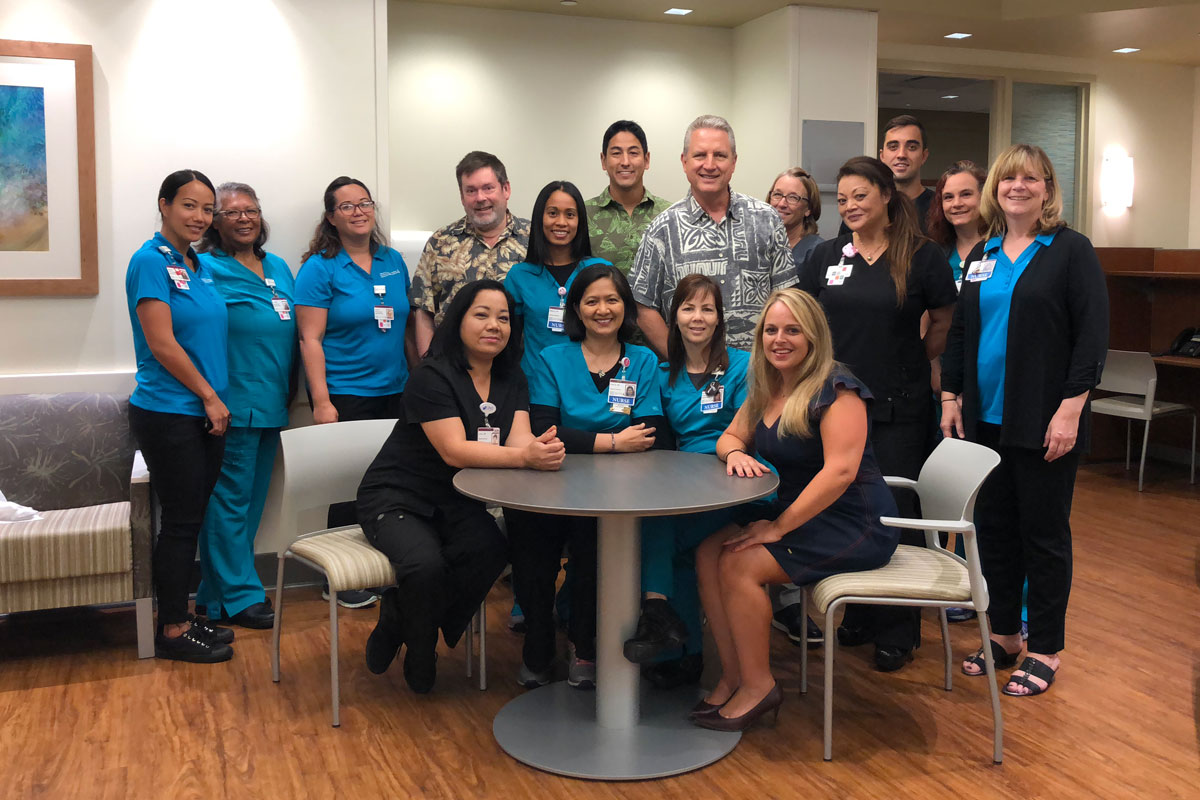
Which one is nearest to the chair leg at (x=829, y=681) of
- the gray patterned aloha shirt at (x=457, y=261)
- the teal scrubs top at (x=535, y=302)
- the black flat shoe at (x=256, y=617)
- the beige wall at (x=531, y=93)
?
the teal scrubs top at (x=535, y=302)

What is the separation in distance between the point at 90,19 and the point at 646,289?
2.48 meters

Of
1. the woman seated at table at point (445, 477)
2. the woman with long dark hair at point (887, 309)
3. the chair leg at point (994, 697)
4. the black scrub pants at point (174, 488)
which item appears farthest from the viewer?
the black scrub pants at point (174, 488)

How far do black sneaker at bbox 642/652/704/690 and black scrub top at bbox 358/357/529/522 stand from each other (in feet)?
2.61

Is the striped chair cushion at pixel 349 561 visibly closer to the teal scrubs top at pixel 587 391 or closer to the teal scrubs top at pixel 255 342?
the teal scrubs top at pixel 587 391

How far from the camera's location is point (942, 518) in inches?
124

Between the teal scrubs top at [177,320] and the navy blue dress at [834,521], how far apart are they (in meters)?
2.05

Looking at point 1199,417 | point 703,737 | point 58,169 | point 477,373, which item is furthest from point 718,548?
point 1199,417

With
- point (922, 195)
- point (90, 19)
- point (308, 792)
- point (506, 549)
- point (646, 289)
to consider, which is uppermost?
point (90, 19)

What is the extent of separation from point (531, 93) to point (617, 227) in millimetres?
2468

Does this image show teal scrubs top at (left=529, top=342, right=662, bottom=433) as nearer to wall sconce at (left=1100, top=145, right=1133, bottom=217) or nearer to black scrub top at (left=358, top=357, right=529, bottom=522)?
black scrub top at (left=358, top=357, right=529, bottom=522)

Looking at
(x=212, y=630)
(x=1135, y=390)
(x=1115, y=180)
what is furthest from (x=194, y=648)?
(x=1115, y=180)

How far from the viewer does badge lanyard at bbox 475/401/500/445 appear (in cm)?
329

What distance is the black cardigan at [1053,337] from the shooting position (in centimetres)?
323

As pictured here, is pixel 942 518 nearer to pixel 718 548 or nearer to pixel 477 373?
pixel 718 548
